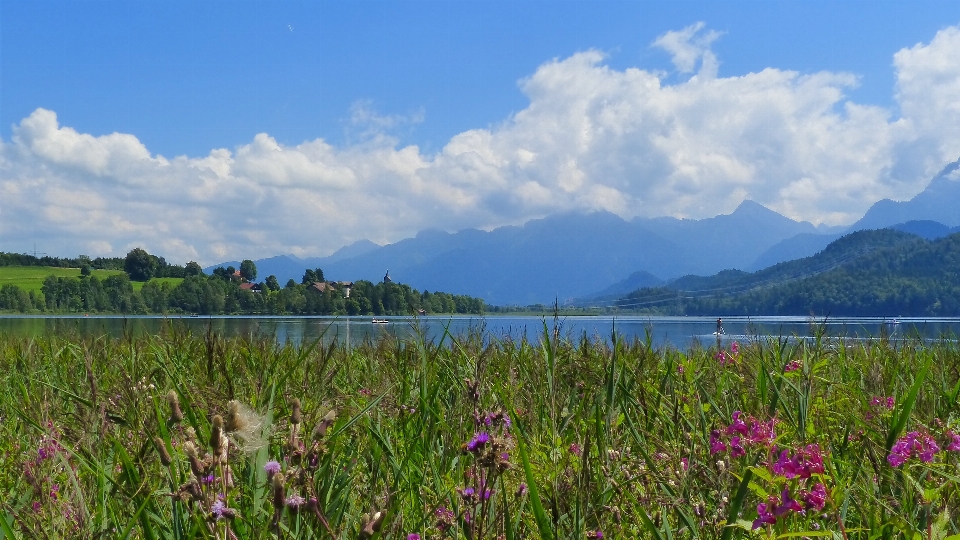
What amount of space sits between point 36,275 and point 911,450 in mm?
136052

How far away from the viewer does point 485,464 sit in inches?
56.7

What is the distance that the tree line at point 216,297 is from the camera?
7825 centimetres

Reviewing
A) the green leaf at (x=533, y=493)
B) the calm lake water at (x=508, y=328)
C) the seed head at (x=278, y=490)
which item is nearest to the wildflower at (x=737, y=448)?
the calm lake water at (x=508, y=328)

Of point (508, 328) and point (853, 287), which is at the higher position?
point (853, 287)

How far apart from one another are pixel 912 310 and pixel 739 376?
110 meters

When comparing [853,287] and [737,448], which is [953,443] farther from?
[853,287]

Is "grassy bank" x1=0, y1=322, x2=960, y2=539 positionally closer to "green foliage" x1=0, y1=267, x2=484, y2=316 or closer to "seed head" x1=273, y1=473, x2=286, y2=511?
"seed head" x1=273, y1=473, x2=286, y2=511

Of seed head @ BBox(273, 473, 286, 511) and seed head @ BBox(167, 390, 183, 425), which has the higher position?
seed head @ BBox(167, 390, 183, 425)

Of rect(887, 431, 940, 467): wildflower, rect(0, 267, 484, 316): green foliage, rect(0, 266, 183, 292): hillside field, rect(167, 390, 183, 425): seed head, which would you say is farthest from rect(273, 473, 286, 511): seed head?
rect(0, 266, 183, 292): hillside field

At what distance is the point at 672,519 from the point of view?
2246 millimetres

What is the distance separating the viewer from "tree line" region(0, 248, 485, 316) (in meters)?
78.2

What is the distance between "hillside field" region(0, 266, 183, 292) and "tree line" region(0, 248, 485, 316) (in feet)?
7.65

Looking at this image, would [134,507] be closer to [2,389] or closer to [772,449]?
[772,449]

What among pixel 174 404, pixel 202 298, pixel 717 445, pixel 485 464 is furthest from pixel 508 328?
pixel 202 298
